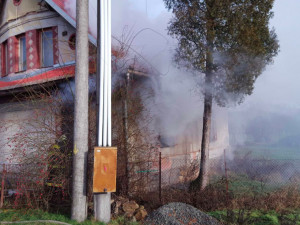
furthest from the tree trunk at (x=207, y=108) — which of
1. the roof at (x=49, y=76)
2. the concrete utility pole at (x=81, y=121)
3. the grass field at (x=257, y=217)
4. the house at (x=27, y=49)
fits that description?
the roof at (x=49, y=76)

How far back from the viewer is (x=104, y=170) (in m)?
5.73

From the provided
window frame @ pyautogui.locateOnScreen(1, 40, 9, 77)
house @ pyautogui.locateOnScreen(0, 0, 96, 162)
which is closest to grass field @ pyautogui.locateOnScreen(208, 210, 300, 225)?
house @ pyautogui.locateOnScreen(0, 0, 96, 162)

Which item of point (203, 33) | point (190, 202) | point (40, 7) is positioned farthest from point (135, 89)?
point (40, 7)

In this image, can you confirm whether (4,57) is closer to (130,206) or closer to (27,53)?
(27,53)

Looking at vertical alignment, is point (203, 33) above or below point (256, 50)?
above

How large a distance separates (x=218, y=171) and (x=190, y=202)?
4118 mm

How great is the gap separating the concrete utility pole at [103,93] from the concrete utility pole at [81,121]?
0.97 ft

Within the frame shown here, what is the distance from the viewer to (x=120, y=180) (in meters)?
7.29

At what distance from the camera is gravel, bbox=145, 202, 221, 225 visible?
19.1 ft

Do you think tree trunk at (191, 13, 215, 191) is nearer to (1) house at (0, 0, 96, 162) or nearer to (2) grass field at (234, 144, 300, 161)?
(1) house at (0, 0, 96, 162)

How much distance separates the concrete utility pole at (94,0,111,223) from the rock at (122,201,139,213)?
0.69m

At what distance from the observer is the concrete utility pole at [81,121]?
19.3 feet

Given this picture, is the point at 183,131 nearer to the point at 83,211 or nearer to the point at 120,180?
the point at 120,180

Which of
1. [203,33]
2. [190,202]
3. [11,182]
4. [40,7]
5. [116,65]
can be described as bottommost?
[190,202]
